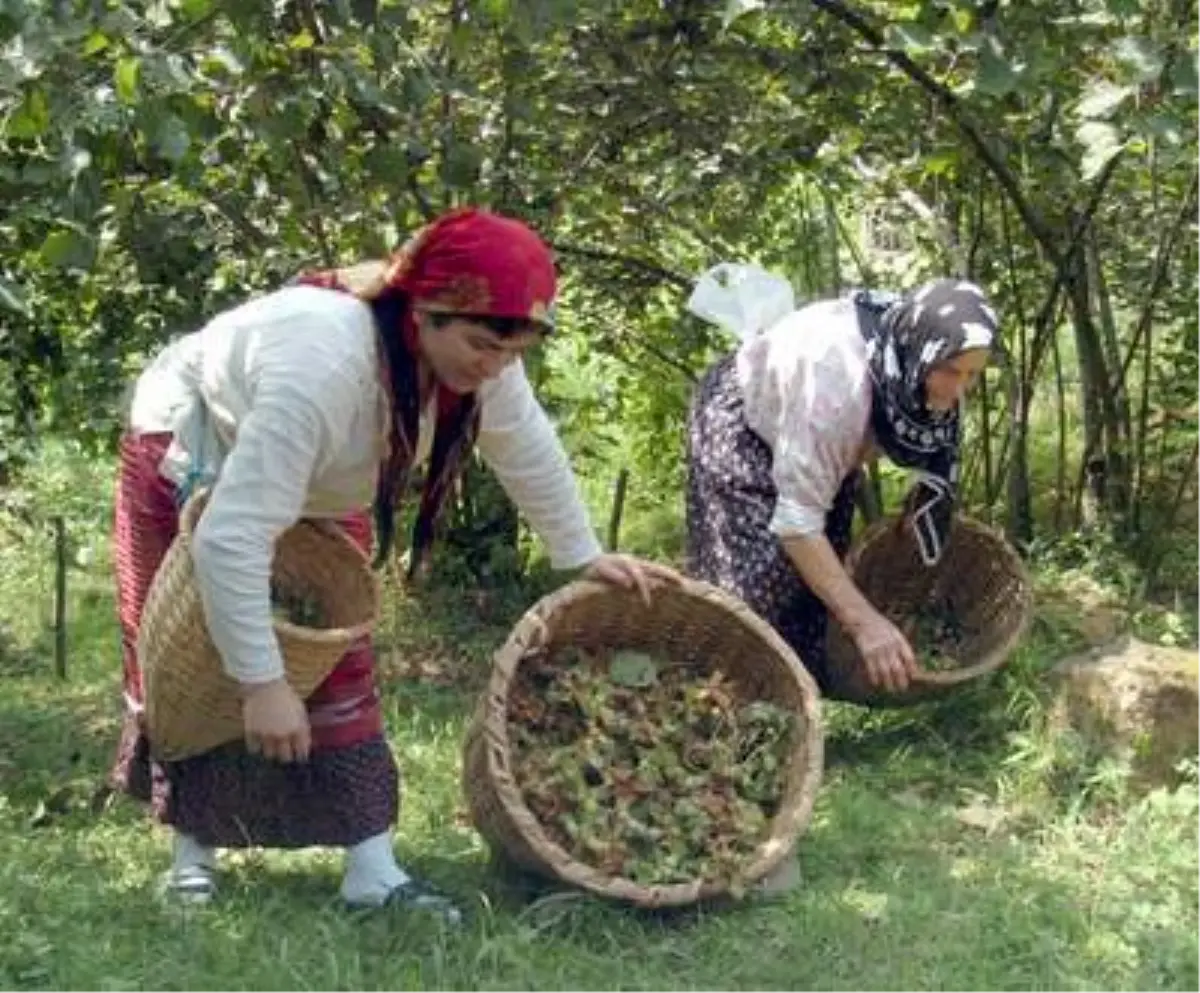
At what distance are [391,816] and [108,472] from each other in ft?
17.4

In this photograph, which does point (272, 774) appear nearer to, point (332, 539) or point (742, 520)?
point (332, 539)

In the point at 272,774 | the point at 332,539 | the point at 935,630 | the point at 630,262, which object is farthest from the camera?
the point at 630,262

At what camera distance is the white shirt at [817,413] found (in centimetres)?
385

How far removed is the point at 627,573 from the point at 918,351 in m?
0.73

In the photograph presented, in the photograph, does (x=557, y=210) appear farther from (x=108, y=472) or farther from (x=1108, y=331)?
(x=108, y=472)

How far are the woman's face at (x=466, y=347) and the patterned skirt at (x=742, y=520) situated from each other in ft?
3.87

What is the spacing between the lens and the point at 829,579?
12.9ft

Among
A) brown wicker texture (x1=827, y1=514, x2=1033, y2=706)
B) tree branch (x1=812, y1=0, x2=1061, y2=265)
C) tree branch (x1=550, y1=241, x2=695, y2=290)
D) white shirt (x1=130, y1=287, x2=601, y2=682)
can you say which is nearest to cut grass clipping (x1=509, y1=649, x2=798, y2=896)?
white shirt (x1=130, y1=287, x2=601, y2=682)

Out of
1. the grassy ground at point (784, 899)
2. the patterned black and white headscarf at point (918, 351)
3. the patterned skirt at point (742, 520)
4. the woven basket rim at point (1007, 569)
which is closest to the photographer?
the grassy ground at point (784, 899)

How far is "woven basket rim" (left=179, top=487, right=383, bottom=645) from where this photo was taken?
3.02 m

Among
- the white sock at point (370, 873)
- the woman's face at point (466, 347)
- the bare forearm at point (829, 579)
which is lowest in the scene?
the white sock at point (370, 873)

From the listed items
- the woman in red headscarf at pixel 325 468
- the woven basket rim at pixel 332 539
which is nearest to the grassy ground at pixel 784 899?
the woman in red headscarf at pixel 325 468

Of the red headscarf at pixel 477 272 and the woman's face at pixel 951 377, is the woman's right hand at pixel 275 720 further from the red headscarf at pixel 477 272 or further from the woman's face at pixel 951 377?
the woman's face at pixel 951 377

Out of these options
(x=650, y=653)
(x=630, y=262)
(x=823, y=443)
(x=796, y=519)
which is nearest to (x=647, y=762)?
(x=650, y=653)
